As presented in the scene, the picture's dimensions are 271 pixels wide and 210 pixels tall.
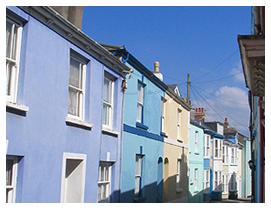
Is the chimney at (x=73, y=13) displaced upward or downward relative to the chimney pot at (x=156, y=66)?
downward

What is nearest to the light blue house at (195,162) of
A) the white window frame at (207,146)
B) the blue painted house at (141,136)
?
the white window frame at (207,146)

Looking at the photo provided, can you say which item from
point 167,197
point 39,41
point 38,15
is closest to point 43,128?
point 39,41

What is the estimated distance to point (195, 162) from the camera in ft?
83.7

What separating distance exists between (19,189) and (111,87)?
5710 mm

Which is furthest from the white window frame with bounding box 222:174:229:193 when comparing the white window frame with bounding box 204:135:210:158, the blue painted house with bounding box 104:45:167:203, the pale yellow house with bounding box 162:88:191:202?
the blue painted house with bounding box 104:45:167:203

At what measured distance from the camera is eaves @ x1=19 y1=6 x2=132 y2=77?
820 cm

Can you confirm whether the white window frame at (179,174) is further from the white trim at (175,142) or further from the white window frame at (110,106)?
the white window frame at (110,106)

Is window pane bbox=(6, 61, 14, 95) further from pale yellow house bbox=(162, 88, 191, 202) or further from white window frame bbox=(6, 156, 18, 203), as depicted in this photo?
pale yellow house bbox=(162, 88, 191, 202)

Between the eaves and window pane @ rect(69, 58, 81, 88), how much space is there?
445mm

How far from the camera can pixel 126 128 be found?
13219mm

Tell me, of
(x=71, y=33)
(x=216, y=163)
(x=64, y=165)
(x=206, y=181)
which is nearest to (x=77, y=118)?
(x=64, y=165)

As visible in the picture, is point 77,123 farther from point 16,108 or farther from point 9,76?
point 9,76

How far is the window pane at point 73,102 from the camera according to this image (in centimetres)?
980

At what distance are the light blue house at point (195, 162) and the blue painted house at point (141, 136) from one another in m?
7.54
